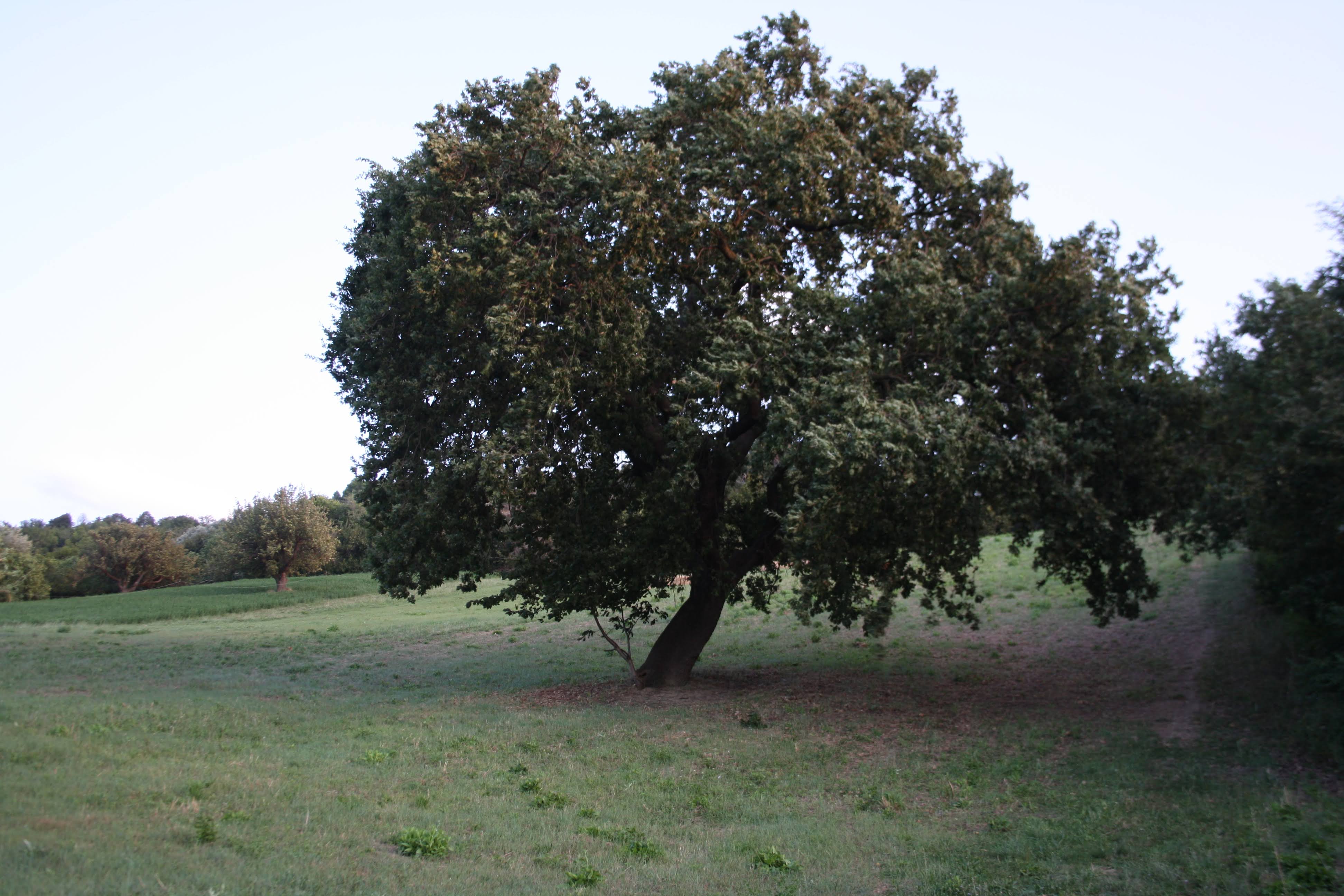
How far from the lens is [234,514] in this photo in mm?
63156

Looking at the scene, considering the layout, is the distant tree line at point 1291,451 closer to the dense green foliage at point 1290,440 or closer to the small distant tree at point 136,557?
the dense green foliage at point 1290,440

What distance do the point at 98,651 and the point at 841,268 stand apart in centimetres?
2559

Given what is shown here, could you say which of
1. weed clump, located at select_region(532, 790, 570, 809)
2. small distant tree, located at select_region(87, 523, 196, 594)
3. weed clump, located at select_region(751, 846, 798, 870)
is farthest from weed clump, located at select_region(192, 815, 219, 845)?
small distant tree, located at select_region(87, 523, 196, 594)

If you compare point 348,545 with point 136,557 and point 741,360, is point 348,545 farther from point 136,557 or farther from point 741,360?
point 741,360

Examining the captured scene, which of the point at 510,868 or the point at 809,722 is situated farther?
the point at 809,722

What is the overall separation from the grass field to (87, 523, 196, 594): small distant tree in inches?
2327

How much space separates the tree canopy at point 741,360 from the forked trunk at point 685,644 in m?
0.70

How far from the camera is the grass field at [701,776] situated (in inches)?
317

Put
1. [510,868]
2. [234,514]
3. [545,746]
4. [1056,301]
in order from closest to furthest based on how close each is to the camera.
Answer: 1. [510,868]
2. [545,746]
3. [1056,301]
4. [234,514]

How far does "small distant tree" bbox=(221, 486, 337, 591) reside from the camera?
57656mm

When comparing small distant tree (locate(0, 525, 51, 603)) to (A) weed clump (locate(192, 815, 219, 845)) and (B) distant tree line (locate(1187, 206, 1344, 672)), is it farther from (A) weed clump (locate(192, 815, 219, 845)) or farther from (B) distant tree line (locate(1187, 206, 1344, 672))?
(B) distant tree line (locate(1187, 206, 1344, 672))

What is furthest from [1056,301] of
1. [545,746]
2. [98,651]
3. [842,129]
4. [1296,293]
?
[98,651]

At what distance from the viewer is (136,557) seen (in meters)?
75.4

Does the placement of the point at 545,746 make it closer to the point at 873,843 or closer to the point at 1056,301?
the point at 873,843
